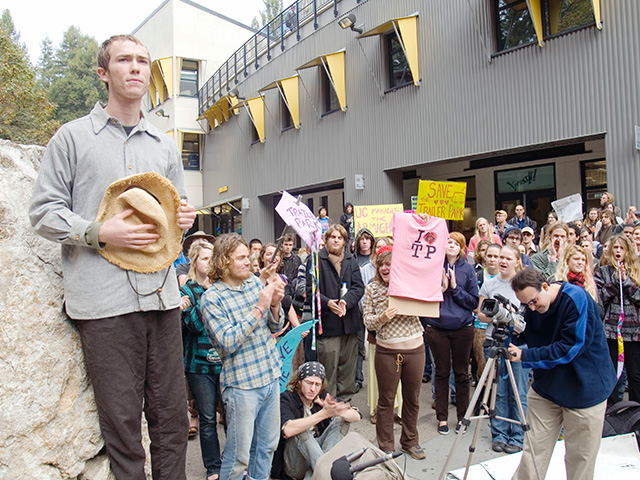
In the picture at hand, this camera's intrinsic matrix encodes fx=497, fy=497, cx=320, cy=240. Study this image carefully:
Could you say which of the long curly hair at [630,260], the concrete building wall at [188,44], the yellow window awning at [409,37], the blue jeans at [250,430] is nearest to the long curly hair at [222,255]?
the blue jeans at [250,430]

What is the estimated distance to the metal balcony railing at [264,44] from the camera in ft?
59.1

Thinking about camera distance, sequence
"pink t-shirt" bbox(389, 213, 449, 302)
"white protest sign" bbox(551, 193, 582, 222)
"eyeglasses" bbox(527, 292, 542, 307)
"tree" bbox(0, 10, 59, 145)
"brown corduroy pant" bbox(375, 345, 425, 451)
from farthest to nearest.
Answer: "tree" bbox(0, 10, 59, 145) → "white protest sign" bbox(551, 193, 582, 222) → "pink t-shirt" bbox(389, 213, 449, 302) → "brown corduroy pant" bbox(375, 345, 425, 451) → "eyeglasses" bbox(527, 292, 542, 307)

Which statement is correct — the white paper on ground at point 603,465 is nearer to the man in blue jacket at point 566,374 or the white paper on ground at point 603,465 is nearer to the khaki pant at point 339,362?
the man in blue jacket at point 566,374

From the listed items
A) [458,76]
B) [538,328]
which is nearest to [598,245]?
[538,328]

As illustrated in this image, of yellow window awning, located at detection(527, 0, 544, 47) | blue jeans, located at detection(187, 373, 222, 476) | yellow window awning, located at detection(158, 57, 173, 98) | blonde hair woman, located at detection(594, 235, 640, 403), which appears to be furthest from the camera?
yellow window awning, located at detection(158, 57, 173, 98)

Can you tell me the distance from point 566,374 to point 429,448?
184 cm

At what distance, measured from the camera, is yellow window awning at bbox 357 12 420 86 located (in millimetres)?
13453

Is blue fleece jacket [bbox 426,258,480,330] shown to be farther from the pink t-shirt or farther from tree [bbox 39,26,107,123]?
tree [bbox 39,26,107,123]

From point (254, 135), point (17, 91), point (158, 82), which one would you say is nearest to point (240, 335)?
point (254, 135)

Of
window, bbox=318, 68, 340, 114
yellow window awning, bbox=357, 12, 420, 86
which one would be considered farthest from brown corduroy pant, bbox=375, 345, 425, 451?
window, bbox=318, 68, 340, 114

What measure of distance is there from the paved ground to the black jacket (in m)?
1.09

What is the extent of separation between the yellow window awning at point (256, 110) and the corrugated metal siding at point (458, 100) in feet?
3.13

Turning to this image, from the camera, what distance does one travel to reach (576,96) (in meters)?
10.5

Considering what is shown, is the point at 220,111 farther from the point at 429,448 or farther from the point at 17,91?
the point at 429,448
